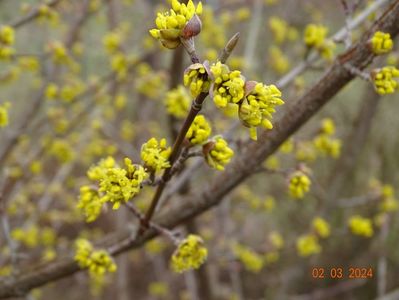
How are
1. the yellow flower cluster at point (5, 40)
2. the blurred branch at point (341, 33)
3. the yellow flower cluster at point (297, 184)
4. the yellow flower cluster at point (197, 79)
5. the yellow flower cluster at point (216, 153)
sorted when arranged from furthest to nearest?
the yellow flower cluster at point (5, 40) < the blurred branch at point (341, 33) < the yellow flower cluster at point (297, 184) < the yellow flower cluster at point (216, 153) < the yellow flower cluster at point (197, 79)

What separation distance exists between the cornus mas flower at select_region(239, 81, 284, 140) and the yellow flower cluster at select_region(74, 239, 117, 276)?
0.87 meters

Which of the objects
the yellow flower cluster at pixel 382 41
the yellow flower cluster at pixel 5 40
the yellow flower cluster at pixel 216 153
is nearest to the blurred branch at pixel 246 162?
the yellow flower cluster at pixel 382 41

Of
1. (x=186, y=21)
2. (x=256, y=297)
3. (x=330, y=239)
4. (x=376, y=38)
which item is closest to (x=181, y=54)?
(x=376, y=38)

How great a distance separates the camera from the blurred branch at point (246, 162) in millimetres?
1408

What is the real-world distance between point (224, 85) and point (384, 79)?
0.70m

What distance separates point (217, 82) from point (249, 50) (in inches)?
132

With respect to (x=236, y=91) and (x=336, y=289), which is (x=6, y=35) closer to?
(x=236, y=91)

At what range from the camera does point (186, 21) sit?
101 cm

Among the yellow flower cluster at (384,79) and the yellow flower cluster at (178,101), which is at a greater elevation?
the yellow flower cluster at (178,101)

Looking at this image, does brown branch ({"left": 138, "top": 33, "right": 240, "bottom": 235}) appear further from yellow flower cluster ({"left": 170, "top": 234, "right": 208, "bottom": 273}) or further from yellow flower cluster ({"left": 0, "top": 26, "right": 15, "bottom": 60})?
yellow flower cluster ({"left": 0, "top": 26, "right": 15, "bottom": 60})

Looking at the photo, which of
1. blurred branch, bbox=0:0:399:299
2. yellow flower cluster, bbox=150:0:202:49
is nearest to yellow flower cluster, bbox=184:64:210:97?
yellow flower cluster, bbox=150:0:202:49

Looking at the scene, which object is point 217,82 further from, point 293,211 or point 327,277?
point 293,211

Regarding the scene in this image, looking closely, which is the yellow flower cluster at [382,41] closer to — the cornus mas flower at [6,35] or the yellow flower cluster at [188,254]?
the yellow flower cluster at [188,254]

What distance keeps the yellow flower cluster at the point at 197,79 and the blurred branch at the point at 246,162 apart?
632 millimetres
